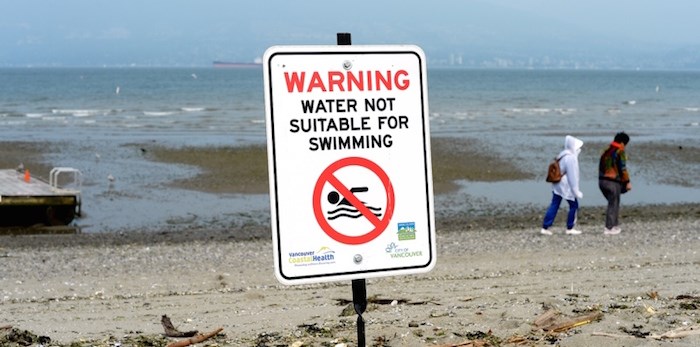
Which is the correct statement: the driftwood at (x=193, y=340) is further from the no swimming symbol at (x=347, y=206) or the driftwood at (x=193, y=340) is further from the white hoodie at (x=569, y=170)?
the white hoodie at (x=569, y=170)

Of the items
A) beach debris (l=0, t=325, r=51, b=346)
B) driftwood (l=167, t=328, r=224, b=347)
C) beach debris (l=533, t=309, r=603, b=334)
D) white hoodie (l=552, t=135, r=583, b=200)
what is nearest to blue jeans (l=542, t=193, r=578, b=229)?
white hoodie (l=552, t=135, r=583, b=200)

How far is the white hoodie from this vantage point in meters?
15.5

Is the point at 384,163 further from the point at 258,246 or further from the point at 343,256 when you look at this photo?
the point at 258,246

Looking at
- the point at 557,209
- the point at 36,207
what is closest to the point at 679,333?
the point at 557,209

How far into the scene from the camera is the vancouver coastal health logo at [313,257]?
3.93m

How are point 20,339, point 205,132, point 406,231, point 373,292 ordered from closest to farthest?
point 406,231 → point 20,339 → point 373,292 → point 205,132

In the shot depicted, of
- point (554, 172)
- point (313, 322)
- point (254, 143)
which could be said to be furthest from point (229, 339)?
point (254, 143)

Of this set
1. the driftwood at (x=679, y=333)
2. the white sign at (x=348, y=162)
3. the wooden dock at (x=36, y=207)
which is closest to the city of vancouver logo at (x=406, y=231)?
the white sign at (x=348, y=162)

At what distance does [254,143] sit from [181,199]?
15.0 meters

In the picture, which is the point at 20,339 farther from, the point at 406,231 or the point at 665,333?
the point at 665,333

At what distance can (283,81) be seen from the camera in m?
3.88

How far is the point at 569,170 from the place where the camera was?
15.7m

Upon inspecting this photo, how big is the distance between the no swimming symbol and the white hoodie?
11922 mm

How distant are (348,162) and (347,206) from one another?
0.55 feet
